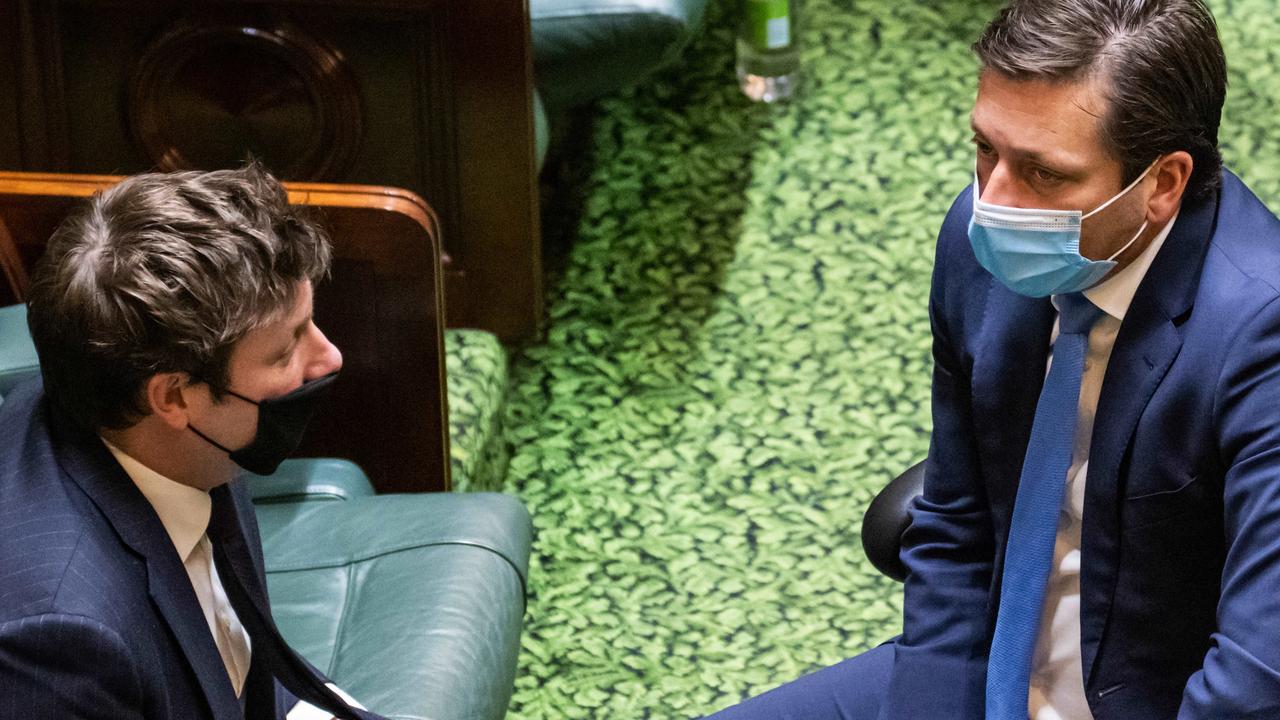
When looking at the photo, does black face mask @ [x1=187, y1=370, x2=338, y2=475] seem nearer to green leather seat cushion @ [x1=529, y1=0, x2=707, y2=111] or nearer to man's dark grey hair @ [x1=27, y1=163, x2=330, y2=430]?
man's dark grey hair @ [x1=27, y1=163, x2=330, y2=430]

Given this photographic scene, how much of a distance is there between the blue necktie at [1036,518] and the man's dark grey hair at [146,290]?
0.83 meters

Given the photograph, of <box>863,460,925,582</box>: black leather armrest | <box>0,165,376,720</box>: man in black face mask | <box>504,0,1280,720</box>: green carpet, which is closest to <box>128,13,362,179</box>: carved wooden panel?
<box>504,0,1280,720</box>: green carpet

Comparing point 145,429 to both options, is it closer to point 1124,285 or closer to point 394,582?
point 394,582

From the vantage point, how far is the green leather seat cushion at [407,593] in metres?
2.06

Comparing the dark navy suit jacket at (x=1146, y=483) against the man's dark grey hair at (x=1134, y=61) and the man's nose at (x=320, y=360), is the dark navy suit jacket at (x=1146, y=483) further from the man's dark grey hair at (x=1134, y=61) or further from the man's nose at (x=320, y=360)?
the man's nose at (x=320, y=360)

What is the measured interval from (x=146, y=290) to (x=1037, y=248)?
890 mm

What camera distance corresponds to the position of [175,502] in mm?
1669

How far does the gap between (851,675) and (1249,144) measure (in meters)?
2.67

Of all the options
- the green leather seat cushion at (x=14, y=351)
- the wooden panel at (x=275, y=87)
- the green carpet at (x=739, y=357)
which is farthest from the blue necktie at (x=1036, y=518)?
the wooden panel at (x=275, y=87)

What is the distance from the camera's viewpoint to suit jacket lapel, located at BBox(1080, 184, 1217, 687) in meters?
1.44

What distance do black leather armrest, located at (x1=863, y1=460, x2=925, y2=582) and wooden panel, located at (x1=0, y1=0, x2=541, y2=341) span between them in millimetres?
1347

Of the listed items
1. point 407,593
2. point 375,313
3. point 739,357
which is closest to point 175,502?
point 407,593

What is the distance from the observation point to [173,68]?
2877 mm

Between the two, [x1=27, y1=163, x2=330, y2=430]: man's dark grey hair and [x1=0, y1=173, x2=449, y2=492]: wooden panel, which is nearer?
[x1=27, y1=163, x2=330, y2=430]: man's dark grey hair
